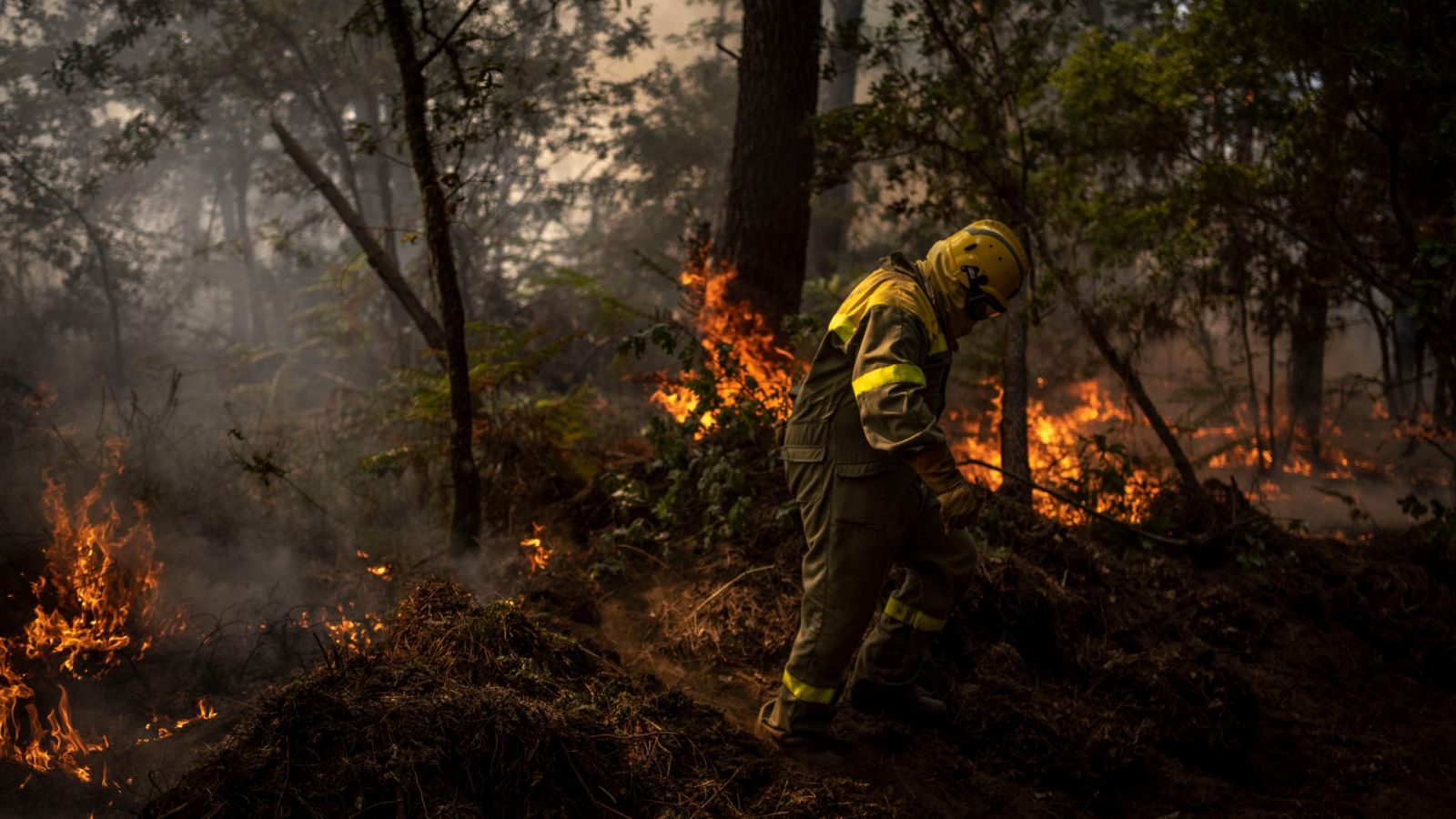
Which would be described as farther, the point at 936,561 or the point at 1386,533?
the point at 1386,533

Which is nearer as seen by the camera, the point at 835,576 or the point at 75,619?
the point at 835,576

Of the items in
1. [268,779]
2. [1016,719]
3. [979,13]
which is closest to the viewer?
[268,779]

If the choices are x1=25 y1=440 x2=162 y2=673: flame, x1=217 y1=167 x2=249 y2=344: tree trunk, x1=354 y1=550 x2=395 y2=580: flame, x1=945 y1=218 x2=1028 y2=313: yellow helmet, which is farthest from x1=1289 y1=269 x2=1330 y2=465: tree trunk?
x1=217 y1=167 x2=249 y2=344: tree trunk

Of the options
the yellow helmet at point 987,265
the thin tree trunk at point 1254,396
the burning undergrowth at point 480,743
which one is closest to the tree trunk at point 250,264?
the thin tree trunk at point 1254,396

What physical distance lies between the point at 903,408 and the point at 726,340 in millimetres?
4139

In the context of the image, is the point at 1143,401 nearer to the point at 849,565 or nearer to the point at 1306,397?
the point at 849,565

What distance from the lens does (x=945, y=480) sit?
11.1ft

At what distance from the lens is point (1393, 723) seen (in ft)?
16.3

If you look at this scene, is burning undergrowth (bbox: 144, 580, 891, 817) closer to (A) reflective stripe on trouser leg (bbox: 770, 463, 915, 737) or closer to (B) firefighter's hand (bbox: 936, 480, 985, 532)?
(A) reflective stripe on trouser leg (bbox: 770, 463, 915, 737)

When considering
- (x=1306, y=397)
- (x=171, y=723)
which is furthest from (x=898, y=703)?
(x=1306, y=397)

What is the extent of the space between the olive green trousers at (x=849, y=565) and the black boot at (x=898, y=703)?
1.01 feet

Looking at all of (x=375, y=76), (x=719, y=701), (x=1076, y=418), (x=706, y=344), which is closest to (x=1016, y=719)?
(x=719, y=701)

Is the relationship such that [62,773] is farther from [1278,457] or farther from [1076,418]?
[1278,457]

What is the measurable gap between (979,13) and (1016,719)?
18.7 feet
